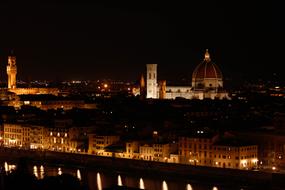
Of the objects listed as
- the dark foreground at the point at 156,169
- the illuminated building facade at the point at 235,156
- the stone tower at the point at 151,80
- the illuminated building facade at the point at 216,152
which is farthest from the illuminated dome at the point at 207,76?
the illuminated building facade at the point at 235,156

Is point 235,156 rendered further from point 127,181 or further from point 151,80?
point 151,80

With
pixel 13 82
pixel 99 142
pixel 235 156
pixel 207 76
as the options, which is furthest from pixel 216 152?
pixel 13 82

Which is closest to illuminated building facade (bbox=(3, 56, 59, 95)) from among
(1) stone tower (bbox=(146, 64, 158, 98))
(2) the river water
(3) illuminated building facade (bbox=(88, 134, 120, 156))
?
(1) stone tower (bbox=(146, 64, 158, 98))

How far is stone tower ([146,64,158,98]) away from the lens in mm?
58094

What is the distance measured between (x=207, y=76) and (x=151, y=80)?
4.72 m

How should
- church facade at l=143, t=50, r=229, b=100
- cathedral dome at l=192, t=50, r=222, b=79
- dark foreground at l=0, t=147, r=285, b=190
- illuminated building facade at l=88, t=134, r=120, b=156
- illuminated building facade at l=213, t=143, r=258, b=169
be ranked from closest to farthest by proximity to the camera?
1. dark foreground at l=0, t=147, r=285, b=190
2. illuminated building facade at l=213, t=143, r=258, b=169
3. illuminated building facade at l=88, t=134, r=120, b=156
4. church facade at l=143, t=50, r=229, b=100
5. cathedral dome at l=192, t=50, r=222, b=79

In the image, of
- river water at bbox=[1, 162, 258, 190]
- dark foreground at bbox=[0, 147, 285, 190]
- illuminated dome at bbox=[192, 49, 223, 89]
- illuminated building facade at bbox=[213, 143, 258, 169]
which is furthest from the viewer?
illuminated dome at bbox=[192, 49, 223, 89]

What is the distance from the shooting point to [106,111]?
→ 1690 inches

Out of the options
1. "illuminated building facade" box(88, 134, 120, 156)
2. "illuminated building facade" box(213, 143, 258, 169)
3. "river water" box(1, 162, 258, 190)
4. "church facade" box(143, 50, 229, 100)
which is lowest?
"river water" box(1, 162, 258, 190)

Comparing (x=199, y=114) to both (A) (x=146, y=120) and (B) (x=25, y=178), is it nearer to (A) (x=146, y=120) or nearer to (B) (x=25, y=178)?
(A) (x=146, y=120)

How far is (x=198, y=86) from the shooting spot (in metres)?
56.9

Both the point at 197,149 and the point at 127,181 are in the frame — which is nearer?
the point at 127,181

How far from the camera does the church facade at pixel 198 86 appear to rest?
56156 millimetres

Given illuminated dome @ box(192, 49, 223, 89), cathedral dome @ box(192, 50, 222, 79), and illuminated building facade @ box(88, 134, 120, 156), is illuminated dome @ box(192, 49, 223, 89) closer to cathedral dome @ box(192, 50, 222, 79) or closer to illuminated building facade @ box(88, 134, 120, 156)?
cathedral dome @ box(192, 50, 222, 79)
